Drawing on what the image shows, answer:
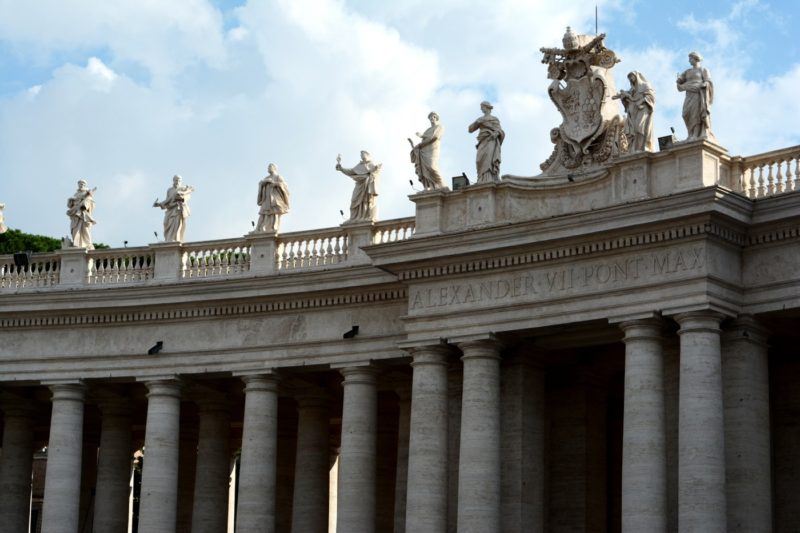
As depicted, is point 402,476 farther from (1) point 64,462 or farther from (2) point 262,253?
(1) point 64,462

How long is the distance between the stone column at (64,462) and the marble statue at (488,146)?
1804cm

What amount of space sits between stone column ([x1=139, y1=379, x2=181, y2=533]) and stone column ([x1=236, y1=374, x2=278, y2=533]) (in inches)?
115

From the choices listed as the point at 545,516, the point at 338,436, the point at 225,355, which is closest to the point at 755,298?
the point at 545,516

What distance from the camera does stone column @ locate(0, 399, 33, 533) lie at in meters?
65.9

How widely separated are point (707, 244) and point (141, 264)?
1047 inches

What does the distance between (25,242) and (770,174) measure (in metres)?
69.8

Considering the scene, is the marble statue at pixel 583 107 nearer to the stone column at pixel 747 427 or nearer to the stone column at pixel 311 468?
the stone column at pixel 747 427

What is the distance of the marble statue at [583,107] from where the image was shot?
173ft

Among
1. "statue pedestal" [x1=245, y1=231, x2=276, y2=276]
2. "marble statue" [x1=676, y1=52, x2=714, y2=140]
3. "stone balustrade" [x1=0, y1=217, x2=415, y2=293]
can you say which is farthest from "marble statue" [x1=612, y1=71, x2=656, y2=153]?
"statue pedestal" [x1=245, y1=231, x2=276, y2=276]

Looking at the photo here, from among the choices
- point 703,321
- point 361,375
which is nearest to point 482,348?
point 361,375

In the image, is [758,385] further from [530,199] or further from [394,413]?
[394,413]

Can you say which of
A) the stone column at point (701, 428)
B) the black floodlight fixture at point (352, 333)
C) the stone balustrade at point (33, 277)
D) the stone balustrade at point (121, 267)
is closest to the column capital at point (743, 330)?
the stone column at point (701, 428)

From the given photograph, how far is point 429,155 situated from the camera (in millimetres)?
56219

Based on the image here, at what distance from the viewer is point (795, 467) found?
51438mm
